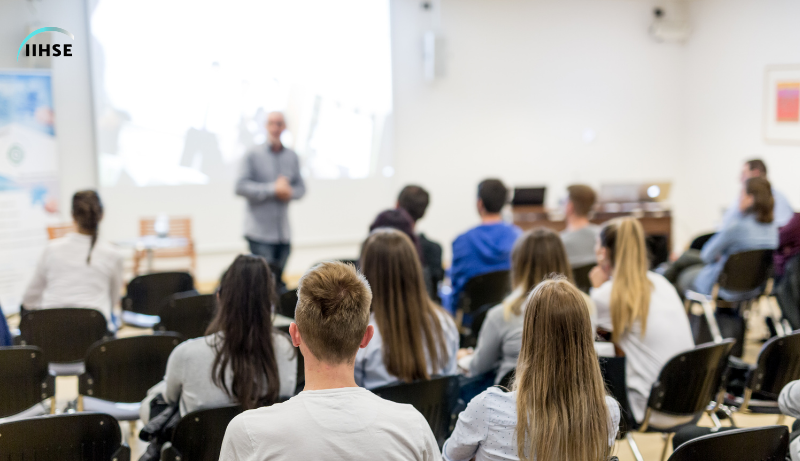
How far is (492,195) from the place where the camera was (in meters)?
4.29

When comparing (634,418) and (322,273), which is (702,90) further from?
(322,273)

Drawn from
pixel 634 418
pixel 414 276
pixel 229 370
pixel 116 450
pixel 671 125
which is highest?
pixel 671 125

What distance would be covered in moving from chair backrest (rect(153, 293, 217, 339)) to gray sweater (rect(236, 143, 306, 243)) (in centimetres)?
175

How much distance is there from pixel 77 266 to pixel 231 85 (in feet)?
12.8

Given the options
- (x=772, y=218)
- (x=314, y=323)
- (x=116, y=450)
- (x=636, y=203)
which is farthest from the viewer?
(x=636, y=203)

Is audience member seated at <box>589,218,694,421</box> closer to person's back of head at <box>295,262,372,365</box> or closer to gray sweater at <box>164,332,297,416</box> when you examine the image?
gray sweater at <box>164,332,297,416</box>

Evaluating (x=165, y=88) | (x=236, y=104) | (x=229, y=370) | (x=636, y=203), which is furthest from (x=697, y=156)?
(x=229, y=370)

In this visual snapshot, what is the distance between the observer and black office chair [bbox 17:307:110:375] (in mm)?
3318

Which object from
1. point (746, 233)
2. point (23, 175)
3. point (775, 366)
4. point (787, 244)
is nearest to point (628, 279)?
point (775, 366)

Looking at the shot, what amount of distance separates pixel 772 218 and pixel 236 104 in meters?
5.15

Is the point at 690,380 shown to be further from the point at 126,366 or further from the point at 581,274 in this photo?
the point at 126,366

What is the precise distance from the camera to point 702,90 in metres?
8.91

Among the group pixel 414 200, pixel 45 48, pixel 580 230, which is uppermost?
pixel 45 48

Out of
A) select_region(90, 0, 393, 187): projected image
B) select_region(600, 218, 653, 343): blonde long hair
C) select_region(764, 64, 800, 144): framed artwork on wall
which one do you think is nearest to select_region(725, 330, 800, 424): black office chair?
select_region(600, 218, 653, 343): blonde long hair
